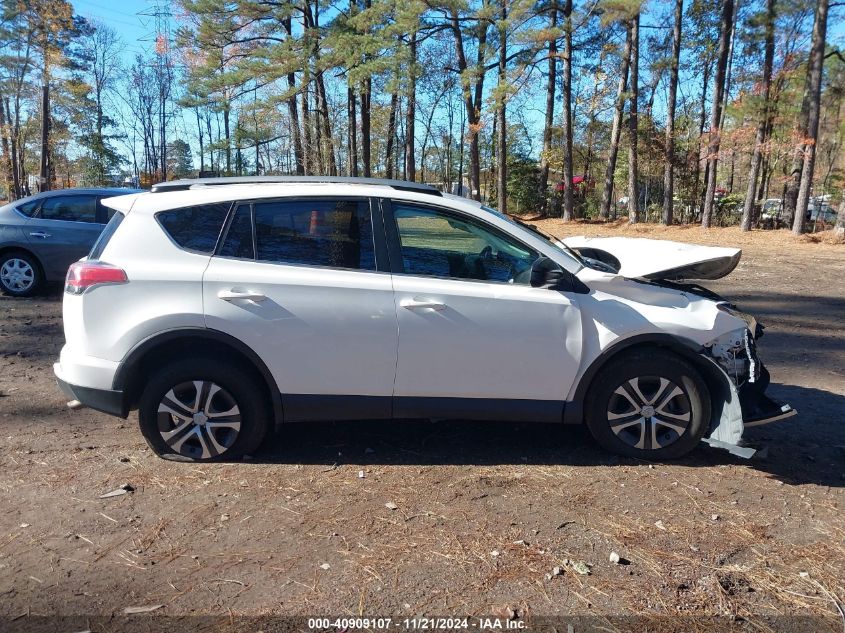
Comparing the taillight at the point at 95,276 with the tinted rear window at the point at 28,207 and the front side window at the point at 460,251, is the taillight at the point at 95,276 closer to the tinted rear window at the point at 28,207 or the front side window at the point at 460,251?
the front side window at the point at 460,251

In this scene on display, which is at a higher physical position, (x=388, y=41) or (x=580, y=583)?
(x=388, y=41)

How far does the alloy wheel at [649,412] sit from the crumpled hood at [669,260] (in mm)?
816

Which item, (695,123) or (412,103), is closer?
(412,103)

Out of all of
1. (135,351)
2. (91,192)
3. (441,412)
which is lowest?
(441,412)

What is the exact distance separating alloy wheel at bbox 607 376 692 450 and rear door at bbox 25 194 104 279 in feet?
Result: 26.4

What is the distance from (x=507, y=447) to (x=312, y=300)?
1.70 metres

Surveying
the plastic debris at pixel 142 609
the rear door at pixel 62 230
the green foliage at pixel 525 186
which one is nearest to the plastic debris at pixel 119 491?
the plastic debris at pixel 142 609

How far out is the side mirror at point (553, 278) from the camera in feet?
12.6

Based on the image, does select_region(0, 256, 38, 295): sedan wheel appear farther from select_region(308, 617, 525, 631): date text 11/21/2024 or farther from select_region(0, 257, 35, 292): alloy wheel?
select_region(308, 617, 525, 631): date text 11/21/2024

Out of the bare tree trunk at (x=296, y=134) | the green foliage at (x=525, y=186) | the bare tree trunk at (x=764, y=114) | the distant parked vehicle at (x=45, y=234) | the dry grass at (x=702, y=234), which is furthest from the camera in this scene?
the green foliage at (x=525, y=186)

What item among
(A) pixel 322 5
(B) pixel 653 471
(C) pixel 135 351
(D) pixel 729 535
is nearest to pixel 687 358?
(B) pixel 653 471

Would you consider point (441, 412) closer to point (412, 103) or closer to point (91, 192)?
point (91, 192)

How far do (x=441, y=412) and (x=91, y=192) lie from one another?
7.76 meters

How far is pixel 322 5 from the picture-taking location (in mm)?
27438
